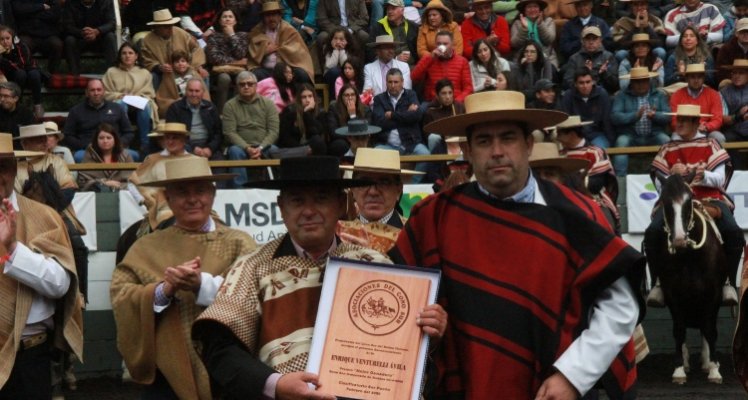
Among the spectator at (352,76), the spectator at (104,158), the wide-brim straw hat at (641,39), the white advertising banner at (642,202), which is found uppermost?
the wide-brim straw hat at (641,39)

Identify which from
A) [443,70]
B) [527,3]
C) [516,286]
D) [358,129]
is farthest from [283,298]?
[527,3]

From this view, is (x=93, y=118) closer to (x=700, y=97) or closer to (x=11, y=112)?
(x=11, y=112)

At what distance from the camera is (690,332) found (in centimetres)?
1519

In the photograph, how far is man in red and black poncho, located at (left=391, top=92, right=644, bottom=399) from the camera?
5.41 meters

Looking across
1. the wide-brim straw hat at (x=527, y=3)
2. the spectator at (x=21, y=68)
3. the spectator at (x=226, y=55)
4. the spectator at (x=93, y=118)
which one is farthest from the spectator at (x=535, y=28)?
the spectator at (x=21, y=68)

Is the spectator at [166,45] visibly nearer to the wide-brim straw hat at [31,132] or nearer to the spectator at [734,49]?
the wide-brim straw hat at [31,132]

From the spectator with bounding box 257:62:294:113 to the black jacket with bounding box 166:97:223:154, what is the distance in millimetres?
1081

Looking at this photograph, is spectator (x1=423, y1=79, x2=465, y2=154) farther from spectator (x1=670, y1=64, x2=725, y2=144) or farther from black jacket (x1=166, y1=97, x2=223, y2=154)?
spectator (x1=670, y1=64, x2=725, y2=144)

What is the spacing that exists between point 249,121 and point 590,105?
376 cm

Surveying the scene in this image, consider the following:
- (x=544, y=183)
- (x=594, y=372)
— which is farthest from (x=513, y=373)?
(x=544, y=183)

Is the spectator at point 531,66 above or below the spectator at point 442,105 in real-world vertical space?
above

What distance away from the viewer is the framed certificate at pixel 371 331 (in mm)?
5254

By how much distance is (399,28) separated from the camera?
18.9 meters

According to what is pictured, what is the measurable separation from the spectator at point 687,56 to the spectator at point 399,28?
3.17 meters
